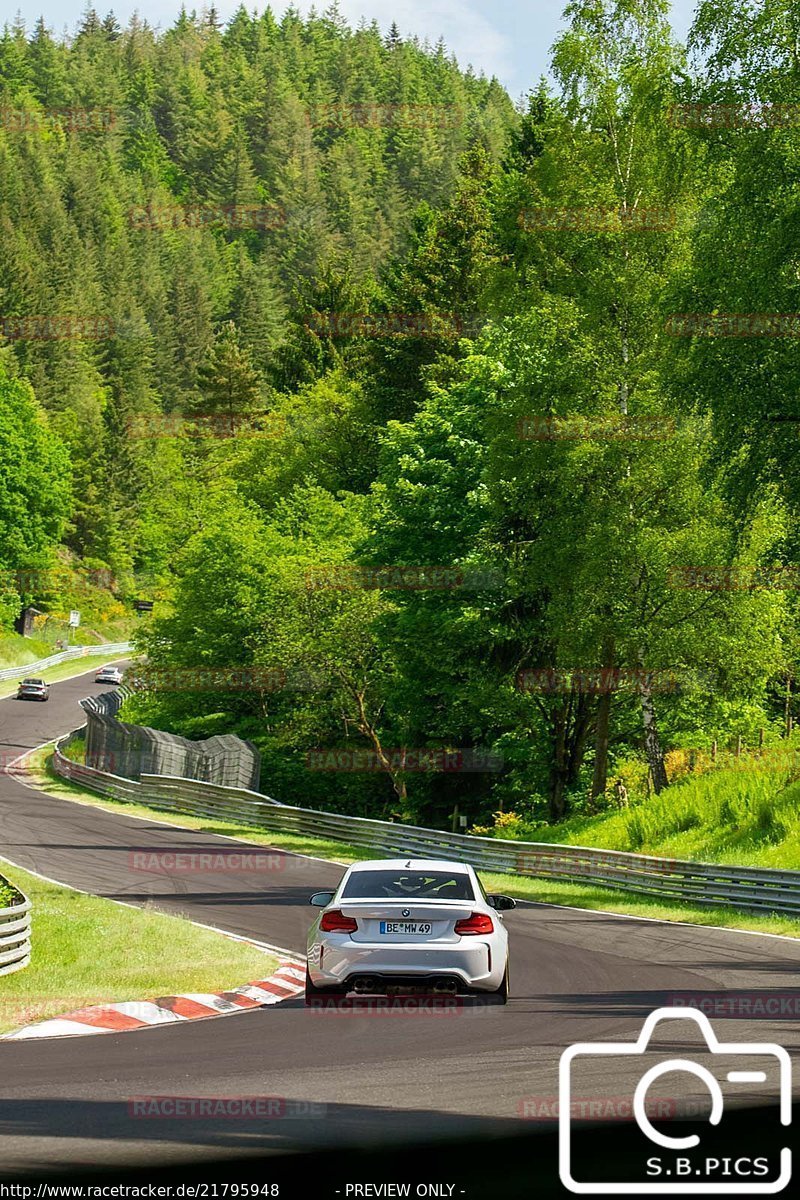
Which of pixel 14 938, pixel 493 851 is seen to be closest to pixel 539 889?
pixel 493 851

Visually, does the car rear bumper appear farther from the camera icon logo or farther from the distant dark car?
the distant dark car

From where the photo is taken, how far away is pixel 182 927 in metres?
20.6

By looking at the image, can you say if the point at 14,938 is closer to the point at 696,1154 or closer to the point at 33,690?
the point at 696,1154

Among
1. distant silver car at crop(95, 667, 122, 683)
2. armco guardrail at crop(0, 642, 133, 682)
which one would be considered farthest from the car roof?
distant silver car at crop(95, 667, 122, 683)

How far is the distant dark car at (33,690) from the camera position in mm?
83188

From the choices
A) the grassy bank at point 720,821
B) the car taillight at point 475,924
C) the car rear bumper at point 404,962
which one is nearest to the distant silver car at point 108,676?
the grassy bank at point 720,821

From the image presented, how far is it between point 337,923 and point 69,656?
101m

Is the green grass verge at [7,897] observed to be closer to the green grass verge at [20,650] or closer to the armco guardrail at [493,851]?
the armco guardrail at [493,851]

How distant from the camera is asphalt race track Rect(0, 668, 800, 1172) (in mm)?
8281

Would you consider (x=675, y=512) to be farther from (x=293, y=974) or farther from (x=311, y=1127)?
(x=311, y=1127)

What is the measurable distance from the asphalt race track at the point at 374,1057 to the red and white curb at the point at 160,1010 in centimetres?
39

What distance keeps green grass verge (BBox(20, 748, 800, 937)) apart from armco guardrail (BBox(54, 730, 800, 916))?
0.84 ft

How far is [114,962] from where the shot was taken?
16703 mm

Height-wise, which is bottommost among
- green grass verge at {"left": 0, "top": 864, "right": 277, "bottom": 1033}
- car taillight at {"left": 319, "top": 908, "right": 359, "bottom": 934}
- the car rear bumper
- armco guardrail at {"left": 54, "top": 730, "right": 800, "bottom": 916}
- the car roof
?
armco guardrail at {"left": 54, "top": 730, "right": 800, "bottom": 916}
